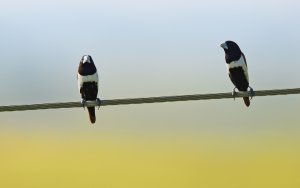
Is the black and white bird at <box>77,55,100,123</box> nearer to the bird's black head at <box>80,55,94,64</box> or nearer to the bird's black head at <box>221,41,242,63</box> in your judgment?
the bird's black head at <box>80,55,94,64</box>

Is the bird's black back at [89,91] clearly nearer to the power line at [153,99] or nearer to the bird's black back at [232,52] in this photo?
the bird's black back at [232,52]

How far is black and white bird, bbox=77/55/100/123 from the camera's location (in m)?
8.84

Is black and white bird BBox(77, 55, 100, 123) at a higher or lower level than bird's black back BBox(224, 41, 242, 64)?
lower

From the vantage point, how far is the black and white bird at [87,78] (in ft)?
29.0

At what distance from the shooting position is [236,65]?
9039 millimetres

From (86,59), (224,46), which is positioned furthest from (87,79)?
(224,46)

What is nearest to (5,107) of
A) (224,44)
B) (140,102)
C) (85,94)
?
(140,102)

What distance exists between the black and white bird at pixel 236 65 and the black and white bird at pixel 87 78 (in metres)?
1.53

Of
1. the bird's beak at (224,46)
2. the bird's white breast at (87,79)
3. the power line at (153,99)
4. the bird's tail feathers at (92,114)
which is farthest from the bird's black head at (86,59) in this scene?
the power line at (153,99)

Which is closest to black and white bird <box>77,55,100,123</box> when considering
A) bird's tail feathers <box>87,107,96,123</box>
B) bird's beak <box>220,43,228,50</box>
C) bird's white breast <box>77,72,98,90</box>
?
bird's white breast <box>77,72,98,90</box>

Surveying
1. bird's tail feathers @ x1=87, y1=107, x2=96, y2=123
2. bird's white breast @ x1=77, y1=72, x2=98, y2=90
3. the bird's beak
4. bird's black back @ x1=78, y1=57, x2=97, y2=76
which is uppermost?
the bird's beak

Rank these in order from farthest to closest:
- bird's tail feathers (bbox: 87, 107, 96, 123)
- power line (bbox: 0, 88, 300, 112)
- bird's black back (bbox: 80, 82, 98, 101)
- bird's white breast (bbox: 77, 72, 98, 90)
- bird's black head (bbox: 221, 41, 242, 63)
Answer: bird's tail feathers (bbox: 87, 107, 96, 123) → bird's black head (bbox: 221, 41, 242, 63) → bird's white breast (bbox: 77, 72, 98, 90) → bird's black back (bbox: 80, 82, 98, 101) → power line (bbox: 0, 88, 300, 112)

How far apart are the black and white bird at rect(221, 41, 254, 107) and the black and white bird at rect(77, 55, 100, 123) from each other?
Answer: 1.53 m

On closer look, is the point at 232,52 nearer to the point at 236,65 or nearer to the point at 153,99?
the point at 236,65
